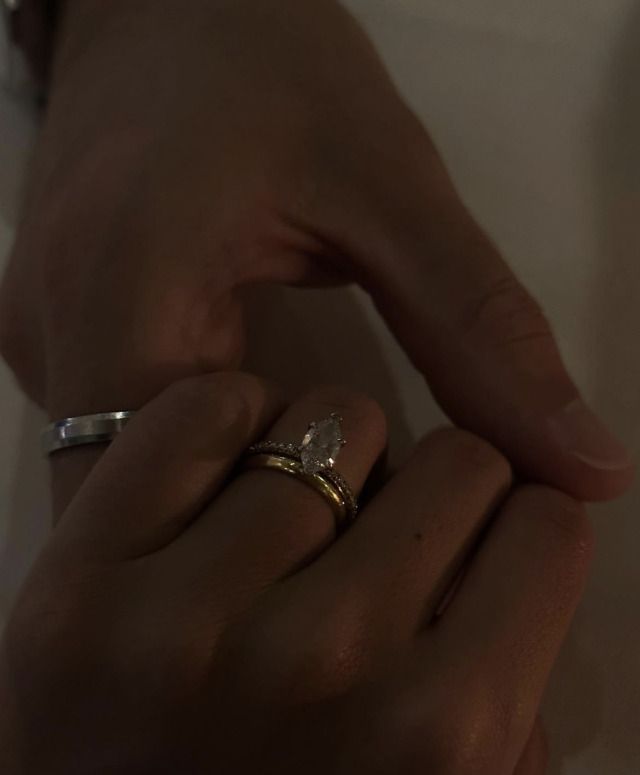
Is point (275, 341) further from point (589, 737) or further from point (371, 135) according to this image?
point (589, 737)

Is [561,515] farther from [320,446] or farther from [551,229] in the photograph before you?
[551,229]

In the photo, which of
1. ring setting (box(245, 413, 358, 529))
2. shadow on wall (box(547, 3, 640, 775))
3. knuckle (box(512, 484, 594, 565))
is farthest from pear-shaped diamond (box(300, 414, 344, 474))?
shadow on wall (box(547, 3, 640, 775))

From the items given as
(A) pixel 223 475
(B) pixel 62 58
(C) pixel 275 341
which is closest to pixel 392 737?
(A) pixel 223 475

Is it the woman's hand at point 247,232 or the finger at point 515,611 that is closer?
the finger at point 515,611

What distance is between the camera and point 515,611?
44cm

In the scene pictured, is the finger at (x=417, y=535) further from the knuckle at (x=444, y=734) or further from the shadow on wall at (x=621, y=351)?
the shadow on wall at (x=621, y=351)

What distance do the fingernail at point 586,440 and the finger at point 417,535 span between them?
0.04m

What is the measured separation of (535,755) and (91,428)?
34 cm

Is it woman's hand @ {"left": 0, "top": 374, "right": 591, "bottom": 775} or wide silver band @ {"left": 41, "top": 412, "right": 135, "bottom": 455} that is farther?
wide silver band @ {"left": 41, "top": 412, "right": 135, "bottom": 455}

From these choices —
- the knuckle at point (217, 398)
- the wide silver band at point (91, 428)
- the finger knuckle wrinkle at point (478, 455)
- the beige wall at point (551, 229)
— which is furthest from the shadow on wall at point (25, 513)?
the finger knuckle wrinkle at point (478, 455)

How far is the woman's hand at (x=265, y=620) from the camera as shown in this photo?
40 cm

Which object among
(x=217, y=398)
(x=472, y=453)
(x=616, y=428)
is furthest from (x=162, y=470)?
(x=616, y=428)

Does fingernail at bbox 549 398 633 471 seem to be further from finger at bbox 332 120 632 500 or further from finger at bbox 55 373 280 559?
finger at bbox 55 373 280 559

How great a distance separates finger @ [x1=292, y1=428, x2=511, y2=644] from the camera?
42 centimetres
